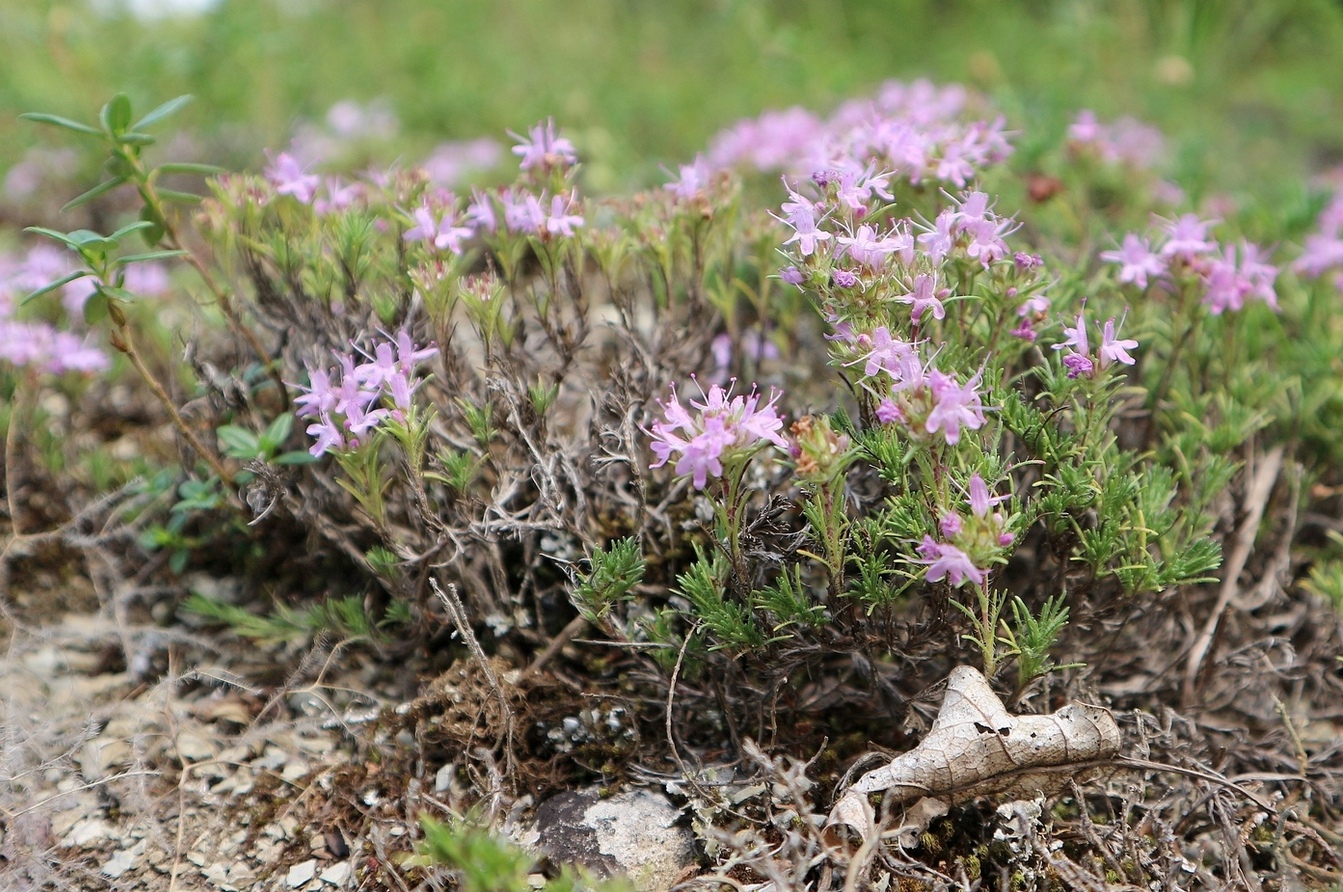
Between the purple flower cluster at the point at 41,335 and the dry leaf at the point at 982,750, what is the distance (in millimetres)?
2577

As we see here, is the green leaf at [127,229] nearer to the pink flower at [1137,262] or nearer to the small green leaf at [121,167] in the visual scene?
the small green leaf at [121,167]

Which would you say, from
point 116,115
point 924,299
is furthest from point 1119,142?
point 116,115

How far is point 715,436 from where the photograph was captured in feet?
6.14

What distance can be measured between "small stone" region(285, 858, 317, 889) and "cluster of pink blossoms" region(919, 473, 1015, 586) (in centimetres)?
150

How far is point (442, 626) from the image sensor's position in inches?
97.7

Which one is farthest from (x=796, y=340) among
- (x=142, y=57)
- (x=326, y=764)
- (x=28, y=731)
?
(x=142, y=57)

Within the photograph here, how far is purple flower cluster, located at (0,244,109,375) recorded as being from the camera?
2975 mm

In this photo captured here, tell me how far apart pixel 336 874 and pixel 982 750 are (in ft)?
4.66

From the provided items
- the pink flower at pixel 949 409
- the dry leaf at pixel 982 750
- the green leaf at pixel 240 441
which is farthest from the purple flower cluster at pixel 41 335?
the dry leaf at pixel 982 750

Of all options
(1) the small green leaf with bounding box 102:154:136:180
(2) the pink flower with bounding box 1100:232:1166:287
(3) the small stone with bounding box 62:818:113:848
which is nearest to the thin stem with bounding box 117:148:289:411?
(1) the small green leaf with bounding box 102:154:136:180

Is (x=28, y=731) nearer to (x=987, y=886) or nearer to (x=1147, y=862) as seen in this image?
(x=987, y=886)

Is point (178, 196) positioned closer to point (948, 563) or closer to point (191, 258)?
point (191, 258)

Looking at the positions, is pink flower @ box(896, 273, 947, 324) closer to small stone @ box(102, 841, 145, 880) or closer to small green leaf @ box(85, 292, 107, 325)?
small green leaf @ box(85, 292, 107, 325)

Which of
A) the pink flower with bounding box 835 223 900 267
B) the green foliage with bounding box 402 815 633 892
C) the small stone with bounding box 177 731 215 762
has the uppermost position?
the pink flower with bounding box 835 223 900 267
